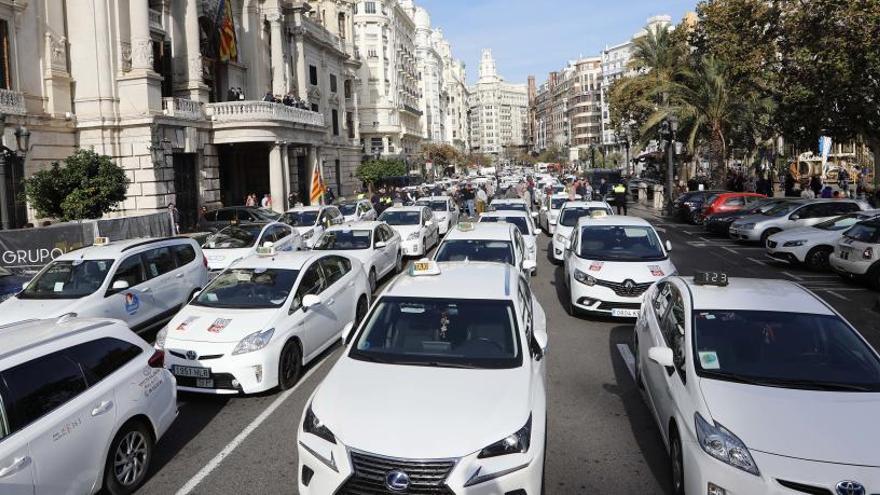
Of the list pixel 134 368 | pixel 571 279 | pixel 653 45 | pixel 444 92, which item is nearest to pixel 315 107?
pixel 653 45

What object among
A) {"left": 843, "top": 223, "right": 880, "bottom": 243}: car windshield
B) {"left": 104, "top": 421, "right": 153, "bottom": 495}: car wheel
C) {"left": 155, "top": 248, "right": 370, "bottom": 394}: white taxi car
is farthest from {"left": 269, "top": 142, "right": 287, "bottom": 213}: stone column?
{"left": 104, "top": 421, "right": 153, "bottom": 495}: car wheel

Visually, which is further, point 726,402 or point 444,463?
point 726,402

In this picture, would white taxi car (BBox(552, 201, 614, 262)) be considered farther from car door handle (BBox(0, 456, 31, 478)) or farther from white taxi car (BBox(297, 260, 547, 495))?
car door handle (BBox(0, 456, 31, 478))

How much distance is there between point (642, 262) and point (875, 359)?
5.85 meters

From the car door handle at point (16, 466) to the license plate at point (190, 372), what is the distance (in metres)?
3.06

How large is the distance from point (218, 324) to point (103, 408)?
105 inches

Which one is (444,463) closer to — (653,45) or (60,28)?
(60,28)

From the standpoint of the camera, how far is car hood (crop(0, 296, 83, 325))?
29.5 feet

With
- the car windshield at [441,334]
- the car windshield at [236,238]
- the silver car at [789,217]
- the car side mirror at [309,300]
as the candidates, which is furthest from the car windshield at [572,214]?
the car windshield at [441,334]

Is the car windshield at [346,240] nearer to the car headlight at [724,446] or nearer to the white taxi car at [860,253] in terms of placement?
the white taxi car at [860,253]

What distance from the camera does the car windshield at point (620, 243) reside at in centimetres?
1152

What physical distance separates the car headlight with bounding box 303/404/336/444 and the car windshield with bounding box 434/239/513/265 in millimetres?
7059

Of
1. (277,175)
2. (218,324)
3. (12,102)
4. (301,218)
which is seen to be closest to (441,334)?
(218,324)

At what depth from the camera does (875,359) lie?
16.9 feet
